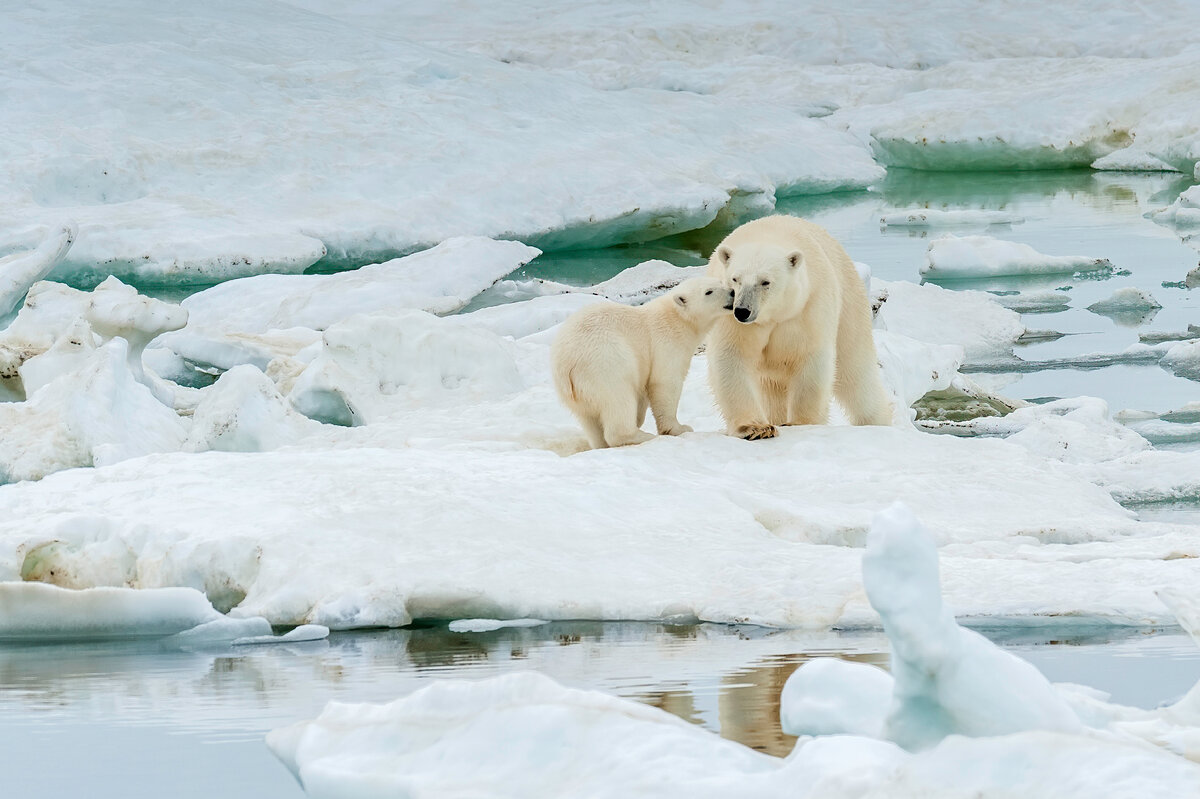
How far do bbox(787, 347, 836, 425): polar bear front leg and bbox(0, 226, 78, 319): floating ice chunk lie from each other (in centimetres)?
538

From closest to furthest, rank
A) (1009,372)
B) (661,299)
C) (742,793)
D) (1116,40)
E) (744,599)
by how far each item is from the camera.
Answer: (742,793) → (744,599) → (661,299) → (1009,372) → (1116,40)

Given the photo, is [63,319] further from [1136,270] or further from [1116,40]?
[1116,40]

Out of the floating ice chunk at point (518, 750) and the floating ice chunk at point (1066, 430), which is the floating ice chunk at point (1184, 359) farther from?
the floating ice chunk at point (518, 750)

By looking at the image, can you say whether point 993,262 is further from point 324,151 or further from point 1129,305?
point 324,151

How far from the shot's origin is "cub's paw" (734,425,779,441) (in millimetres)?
5457

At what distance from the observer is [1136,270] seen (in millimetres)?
13289

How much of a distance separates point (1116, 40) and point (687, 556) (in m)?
28.8

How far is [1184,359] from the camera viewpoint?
9.59 meters

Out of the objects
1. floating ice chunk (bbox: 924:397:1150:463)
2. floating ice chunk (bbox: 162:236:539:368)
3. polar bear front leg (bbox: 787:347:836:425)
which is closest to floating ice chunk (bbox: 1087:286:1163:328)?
floating ice chunk (bbox: 924:397:1150:463)

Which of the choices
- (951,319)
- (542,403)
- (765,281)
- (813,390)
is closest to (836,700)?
(765,281)

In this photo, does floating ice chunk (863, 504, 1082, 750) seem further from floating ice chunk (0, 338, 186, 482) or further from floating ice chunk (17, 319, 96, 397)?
floating ice chunk (17, 319, 96, 397)

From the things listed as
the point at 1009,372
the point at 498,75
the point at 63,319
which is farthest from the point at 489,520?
the point at 498,75

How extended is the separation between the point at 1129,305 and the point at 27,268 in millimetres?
7301

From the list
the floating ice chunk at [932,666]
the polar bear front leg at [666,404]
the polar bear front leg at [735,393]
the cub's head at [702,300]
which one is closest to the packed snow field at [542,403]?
the floating ice chunk at [932,666]
